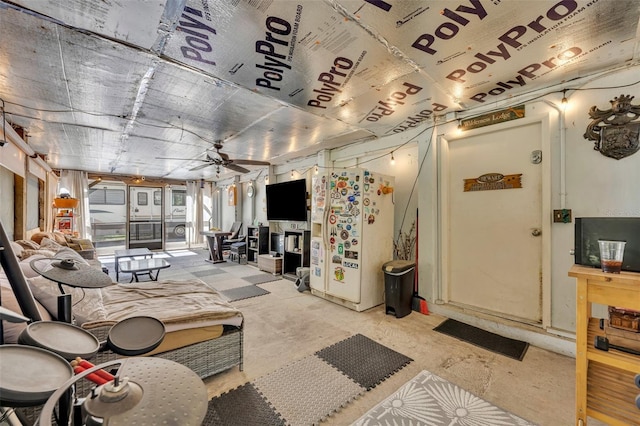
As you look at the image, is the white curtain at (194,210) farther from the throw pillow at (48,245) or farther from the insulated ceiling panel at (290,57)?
the insulated ceiling panel at (290,57)

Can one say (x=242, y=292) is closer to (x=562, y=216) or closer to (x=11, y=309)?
(x=11, y=309)

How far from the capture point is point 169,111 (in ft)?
10.2

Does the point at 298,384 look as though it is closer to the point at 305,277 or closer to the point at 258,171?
the point at 305,277

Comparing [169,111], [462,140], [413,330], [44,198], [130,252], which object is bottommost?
[413,330]

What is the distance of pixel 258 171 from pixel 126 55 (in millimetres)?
5119

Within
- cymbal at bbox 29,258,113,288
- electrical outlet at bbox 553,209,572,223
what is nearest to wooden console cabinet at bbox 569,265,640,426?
electrical outlet at bbox 553,209,572,223

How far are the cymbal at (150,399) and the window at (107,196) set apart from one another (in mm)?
9920

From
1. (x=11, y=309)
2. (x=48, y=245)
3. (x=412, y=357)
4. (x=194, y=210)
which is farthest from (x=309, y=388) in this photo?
(x=194, y=210)

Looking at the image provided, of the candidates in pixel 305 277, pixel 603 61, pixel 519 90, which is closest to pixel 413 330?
pixel 305 277

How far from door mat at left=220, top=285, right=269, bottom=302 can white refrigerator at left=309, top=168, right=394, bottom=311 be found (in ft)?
3.45

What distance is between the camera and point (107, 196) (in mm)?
8555

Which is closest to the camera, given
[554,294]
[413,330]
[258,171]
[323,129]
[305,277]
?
[554,294]

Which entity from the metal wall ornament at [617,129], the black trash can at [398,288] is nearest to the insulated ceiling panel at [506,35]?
the metal wall ornament at [617,129]

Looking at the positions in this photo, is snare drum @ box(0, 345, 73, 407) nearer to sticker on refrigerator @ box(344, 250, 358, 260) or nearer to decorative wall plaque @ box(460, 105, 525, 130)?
sticker on refrigerator @ box(344, 250, 358, 260)
